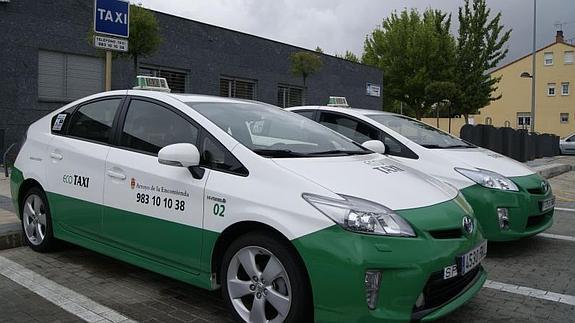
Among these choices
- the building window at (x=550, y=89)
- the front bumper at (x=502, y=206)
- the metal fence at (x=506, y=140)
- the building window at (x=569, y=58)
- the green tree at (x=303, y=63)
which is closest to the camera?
the front bumper at (x=502, y=206)

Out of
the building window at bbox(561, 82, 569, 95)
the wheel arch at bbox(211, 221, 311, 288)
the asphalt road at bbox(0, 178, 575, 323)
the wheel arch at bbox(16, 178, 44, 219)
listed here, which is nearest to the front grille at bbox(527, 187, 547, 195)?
the asphalt road at bbox(0, 178, 575, 323)

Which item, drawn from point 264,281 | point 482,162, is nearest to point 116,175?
point 264,281

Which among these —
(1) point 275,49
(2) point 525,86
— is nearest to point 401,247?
(1) point 275,49

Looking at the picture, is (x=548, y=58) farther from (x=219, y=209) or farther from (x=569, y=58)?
(x=219, y=209)

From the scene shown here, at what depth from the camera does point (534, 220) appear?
549 cm

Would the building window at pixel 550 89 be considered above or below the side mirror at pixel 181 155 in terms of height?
above

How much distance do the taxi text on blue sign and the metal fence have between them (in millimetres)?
10665

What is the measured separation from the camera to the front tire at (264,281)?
9.87 feet

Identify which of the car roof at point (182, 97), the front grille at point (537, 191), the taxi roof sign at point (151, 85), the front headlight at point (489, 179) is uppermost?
the taxi roof sign at point (151, 85)

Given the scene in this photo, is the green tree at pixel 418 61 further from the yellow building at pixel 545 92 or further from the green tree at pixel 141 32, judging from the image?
the green tree at pixel 141 32

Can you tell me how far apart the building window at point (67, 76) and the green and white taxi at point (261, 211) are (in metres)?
8.99

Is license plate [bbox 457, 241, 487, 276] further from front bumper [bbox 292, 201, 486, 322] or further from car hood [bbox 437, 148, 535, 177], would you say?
car hood [bbox 437, 148, 535, 177]

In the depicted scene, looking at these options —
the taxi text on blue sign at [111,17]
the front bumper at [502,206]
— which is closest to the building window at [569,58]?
the front bumper at [502,206]

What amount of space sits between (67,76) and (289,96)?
9.98 meters
